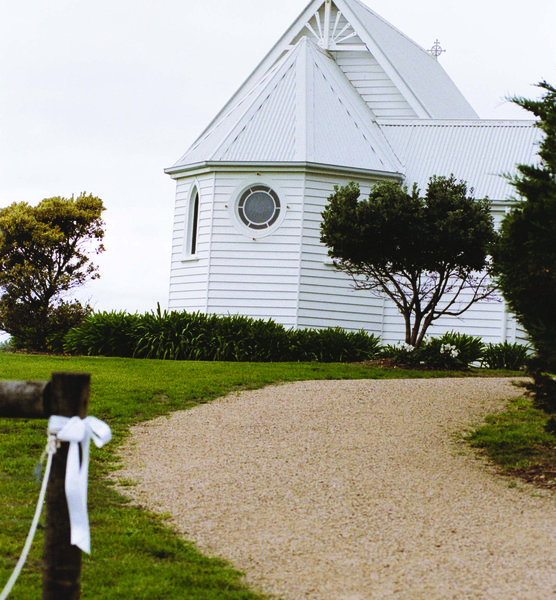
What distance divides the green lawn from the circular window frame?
6920mm

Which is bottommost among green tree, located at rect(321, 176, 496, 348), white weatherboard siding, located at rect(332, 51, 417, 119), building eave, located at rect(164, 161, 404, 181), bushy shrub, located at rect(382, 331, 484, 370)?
bushy shrub, located at rect(382, 331, 484, 370)

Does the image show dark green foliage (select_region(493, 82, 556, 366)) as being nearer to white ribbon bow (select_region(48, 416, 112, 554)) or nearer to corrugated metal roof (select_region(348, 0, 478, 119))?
white ribbon bow (select_region(48, 416, 112, 554))

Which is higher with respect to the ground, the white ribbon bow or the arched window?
the arched window

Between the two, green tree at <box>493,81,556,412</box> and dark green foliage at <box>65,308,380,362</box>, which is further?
dark green foliage at <box>65,308,380,362</box>

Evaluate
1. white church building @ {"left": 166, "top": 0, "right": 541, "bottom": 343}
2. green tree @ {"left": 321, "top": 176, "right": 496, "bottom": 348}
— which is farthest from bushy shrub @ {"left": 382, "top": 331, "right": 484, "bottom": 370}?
white church building @ {"left": 166, "top": 0, "right": 541, "bottom": 343}

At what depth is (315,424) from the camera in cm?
1113

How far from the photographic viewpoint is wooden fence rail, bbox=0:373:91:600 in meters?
4.15

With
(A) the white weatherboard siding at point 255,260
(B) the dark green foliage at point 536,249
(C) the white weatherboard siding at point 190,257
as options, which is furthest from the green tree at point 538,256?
(C) the white weatherboard siding at point 190,257

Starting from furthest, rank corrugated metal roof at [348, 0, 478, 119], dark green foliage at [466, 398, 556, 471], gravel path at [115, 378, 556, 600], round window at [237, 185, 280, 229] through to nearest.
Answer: corrugated metal roof at [348, 0, 478, 119]
round window at [237, 185, 280, 229]
dark green foliage at [466, 398, 556, 471]
gravel path at [115, 378, 556, 600]

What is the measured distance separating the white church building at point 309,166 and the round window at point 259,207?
0.09ft

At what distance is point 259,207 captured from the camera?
2206 cm

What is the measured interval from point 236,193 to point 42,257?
563 centimetres

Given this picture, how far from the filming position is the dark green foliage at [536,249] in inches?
352

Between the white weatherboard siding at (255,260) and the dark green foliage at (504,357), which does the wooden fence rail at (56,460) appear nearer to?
the white weatherboard siding at (255,260)
